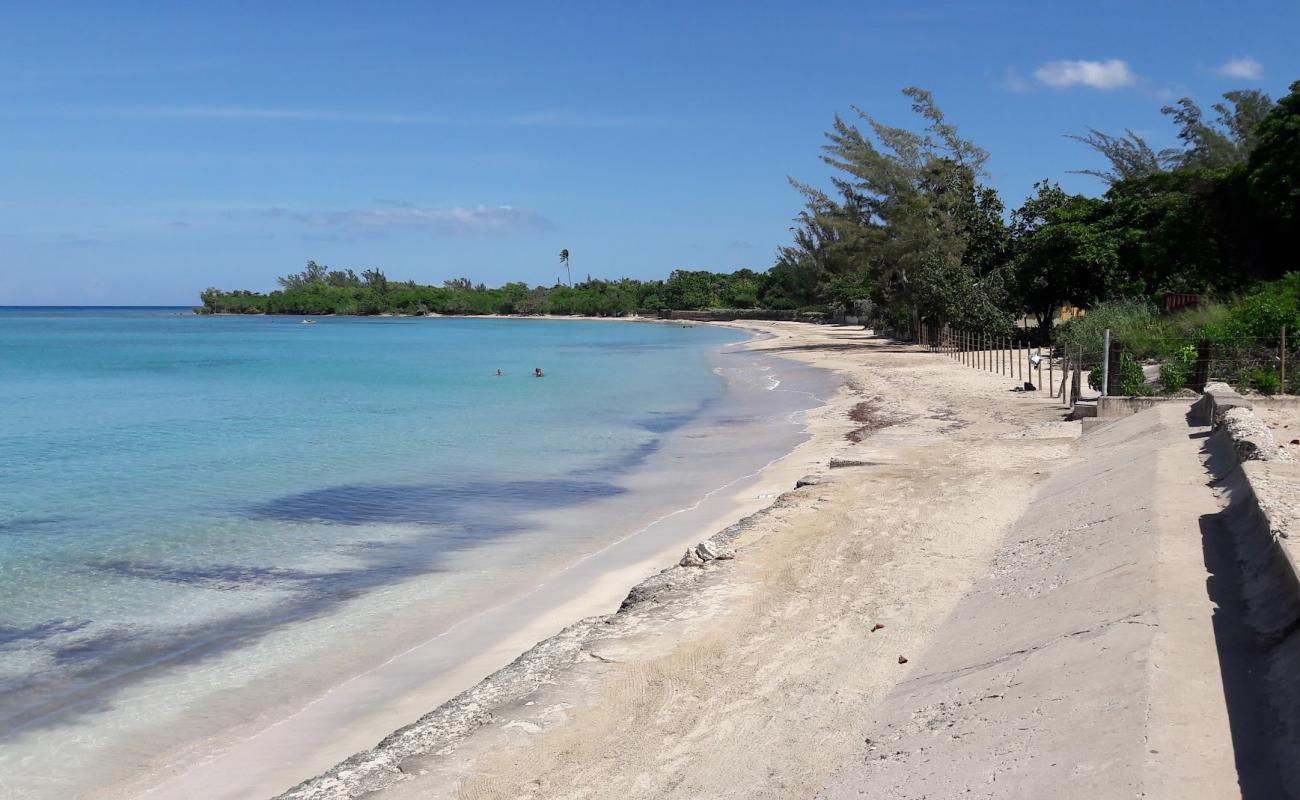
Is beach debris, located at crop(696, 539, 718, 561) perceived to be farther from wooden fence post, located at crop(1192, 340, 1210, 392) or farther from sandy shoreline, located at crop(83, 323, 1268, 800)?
wooden fence post, located at crop(1192, 340, 1210, 392)

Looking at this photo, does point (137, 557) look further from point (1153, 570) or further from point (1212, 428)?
point (1212, 428)

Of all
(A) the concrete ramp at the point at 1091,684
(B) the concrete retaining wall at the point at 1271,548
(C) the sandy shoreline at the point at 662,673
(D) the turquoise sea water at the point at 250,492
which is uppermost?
(B) the concrete retaining wall at the point at 1271,548

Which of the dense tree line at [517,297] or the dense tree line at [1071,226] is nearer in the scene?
the dense tree line at [1071,226]

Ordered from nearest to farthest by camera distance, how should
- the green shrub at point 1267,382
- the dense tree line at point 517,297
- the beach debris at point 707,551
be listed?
the beach debris at point 707,551 < the green shrub at point 1267,382 < the dense tree line at point 517,297

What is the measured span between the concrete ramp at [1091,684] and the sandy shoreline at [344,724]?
3412mm

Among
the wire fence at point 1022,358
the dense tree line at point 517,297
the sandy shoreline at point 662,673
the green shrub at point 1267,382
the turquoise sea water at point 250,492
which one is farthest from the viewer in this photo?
the dense tree line at point 517,297

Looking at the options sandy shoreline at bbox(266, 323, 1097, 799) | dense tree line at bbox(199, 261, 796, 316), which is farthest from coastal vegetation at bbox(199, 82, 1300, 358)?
dense tree line at bbox(199, 261, 796, 316)

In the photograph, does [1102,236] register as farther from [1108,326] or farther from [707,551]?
[707,551]

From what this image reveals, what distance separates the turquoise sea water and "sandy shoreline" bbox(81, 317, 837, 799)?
1.54m


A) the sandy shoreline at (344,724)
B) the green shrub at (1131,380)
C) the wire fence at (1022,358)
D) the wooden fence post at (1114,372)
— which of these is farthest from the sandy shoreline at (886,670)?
the wire fence at (1022,358)

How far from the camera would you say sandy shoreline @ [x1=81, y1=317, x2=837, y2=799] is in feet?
21.1

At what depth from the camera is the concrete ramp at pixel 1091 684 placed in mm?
4168

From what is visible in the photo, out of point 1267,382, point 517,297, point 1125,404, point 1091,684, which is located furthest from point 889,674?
point 517,297

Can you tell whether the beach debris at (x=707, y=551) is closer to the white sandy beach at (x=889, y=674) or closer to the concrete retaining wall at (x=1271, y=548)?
the white sandy beach at (x=889, y=674)
